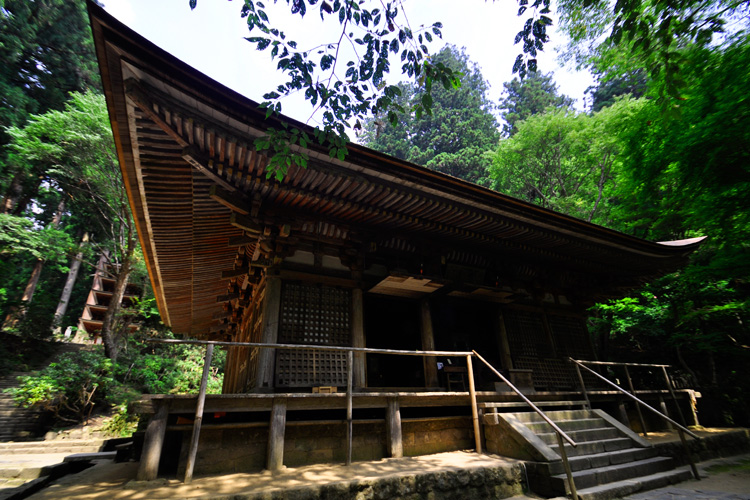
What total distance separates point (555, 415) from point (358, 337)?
3825 mm

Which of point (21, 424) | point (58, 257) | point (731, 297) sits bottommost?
point (21, 424)

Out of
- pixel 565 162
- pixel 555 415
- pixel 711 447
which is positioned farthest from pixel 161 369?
pixel 565 162

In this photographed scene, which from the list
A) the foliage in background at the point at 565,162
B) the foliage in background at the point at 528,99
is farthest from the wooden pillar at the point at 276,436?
the foliage in background at the point at 528,99

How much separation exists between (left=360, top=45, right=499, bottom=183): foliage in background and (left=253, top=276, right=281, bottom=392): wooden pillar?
24.3 meters

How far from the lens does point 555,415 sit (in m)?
6.12

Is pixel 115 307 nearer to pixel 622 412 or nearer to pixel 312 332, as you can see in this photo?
pixel 312 332

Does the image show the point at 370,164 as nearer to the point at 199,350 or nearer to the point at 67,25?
the point at 199,350

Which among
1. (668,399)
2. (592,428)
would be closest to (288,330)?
(592,428)

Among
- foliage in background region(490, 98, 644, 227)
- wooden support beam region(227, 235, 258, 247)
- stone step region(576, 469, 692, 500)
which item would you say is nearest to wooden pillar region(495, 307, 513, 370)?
stone step region(576, 469, 692, 500)

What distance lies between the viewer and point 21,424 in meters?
15.1

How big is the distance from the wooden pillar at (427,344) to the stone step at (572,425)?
6.58 ft

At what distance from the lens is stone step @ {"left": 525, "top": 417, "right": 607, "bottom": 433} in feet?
18.2

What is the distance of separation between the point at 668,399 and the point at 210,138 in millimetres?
12398

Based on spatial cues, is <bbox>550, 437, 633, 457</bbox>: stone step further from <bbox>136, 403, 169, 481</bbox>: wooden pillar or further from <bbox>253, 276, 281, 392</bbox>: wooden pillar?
<bbox>136, 403, 169, 481</bbox>: wooden pillar
